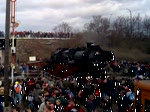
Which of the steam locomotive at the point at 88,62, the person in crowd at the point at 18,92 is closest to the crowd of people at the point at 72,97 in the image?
the person in crowd at the point at 18,92

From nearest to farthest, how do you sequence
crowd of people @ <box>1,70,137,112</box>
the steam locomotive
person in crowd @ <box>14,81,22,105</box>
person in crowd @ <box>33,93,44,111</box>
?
crowd of people @ <box>1,70,137,112</box> < person in crowd @ <box>33,93,44,111</box> < person in crowd @ <box>14,81,22,105</box> < the steam locomotive

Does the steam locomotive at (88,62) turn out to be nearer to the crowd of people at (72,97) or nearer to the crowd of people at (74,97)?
the crowd of people at (74,97)

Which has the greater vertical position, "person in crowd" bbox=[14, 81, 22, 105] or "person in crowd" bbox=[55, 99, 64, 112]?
"person in crowd" bbox=[55, 99, 64, 112]

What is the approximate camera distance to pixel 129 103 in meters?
11.7

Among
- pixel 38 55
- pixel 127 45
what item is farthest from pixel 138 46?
pixel 38 55

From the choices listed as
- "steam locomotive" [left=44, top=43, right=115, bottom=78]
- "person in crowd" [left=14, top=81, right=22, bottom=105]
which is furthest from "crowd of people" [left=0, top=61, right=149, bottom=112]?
"steam locomotive" [left=44, top=43, right=115, bottom=78]

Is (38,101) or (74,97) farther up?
(38,101)

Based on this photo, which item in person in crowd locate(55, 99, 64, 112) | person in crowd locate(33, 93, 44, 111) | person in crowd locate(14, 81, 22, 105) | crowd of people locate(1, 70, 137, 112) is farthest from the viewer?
person in crowd locate(14, 81, 22, 105)

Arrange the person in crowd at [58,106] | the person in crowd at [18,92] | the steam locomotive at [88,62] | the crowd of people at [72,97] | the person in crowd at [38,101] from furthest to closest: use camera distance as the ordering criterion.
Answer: the steam locomotive at [88,62], the person in crowd at [18,92], the person in crowd at [38,101], the crowd of people at [72,97], the person in crowd at [58,106]

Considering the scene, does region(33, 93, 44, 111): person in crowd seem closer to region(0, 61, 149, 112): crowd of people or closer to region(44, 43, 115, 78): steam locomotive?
region(0, 61, 149, 112): crowd of people

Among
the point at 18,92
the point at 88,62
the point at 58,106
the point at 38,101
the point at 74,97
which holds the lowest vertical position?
the point at 74,97

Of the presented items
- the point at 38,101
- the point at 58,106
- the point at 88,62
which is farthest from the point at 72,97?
the point at 88,62

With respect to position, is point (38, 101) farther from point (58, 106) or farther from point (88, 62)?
point (88, 62)

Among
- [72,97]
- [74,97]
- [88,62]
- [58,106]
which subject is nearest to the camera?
[58,106]
